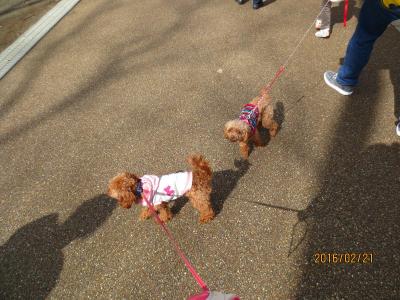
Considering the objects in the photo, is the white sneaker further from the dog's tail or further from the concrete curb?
the concrete curb

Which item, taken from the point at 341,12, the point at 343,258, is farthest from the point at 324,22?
the point at 343,258

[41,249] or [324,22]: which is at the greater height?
[324,22]

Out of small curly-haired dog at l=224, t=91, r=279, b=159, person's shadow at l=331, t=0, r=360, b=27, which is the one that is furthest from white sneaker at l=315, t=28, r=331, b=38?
small curly-haired dog at l=224, t=91, r=279, b=159

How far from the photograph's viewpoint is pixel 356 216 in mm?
2691

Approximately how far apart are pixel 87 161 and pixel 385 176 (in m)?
3.66

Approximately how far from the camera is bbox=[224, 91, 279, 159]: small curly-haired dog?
302 centimetres

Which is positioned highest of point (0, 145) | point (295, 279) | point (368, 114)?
point (0, 145)

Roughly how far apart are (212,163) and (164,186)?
3.38 feet

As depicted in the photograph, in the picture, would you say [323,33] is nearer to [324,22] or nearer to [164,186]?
[324,22]

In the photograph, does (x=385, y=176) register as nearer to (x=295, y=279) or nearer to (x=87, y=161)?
(x=295, y=279)

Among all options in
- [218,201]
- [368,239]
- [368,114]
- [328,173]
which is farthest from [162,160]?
[368,114]

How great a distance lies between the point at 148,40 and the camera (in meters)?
5.88

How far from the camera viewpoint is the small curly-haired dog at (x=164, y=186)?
8.04 feet

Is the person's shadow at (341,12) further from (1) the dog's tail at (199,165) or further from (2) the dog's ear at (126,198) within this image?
(2) the dog's ear at (126,198)
